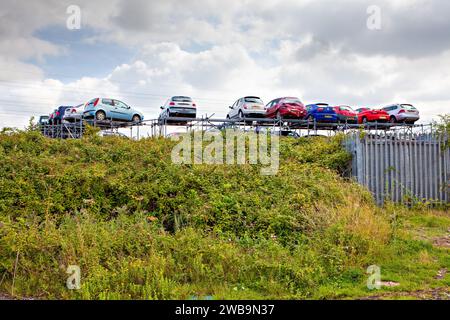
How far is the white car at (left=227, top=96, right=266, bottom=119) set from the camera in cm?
2350

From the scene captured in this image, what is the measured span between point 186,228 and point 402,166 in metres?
7.74

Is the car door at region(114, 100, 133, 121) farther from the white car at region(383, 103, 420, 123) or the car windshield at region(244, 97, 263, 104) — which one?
the white car at region(383, 103, 420, 123)

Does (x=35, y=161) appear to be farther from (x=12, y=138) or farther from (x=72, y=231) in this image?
(x=72, y=231)

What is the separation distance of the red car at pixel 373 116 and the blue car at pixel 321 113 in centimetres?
251

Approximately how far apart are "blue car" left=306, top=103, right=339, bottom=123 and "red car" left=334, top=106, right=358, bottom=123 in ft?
1.27

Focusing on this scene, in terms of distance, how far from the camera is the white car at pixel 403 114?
26.6 meters

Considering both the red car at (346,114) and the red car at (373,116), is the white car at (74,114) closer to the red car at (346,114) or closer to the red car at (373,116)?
the red car at (346,114)

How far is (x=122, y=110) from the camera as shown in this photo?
24703 millimetres

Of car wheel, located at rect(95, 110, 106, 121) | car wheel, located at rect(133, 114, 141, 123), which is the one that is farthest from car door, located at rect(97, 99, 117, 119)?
car wheel, located at rect(133, 114, 141, 123)

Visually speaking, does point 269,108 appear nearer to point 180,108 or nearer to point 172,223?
point 180,108

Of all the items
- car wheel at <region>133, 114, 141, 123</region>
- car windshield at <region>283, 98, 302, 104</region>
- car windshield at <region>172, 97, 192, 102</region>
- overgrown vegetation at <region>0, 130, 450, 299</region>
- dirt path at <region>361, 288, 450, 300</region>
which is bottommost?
dirt path at <region>361, 288, 450, 300</region>

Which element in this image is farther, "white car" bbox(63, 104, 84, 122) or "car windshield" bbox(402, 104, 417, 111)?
"car windshield" bbox(402, 104, 417, 111)

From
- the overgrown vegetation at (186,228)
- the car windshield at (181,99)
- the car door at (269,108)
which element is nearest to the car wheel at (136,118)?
the car windshield at (181,99)

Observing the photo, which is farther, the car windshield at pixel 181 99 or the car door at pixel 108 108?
the car door at pixel 108 108
